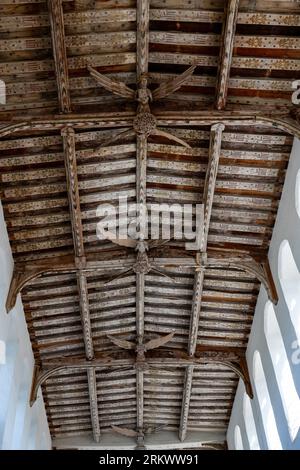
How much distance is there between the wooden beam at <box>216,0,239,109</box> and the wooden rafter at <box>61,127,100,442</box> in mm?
3102

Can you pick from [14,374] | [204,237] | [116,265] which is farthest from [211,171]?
[14,374]

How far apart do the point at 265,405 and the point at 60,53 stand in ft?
34.7

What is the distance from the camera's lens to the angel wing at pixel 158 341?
690 inches

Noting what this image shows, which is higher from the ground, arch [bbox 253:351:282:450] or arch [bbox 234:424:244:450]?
arch [bbox 234:424:244:450]

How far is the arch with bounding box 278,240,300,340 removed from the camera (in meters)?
13.2

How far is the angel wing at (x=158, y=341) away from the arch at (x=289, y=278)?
4.78 metres

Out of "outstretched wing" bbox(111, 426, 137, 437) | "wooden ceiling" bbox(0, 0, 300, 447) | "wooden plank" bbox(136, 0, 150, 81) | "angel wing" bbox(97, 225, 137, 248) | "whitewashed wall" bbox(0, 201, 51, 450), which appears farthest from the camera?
"outstretched wing" bbox(111, 426, 137, 437)

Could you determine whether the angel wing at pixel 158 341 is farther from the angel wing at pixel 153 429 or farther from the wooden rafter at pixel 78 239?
the angel wing at pixel 153 429

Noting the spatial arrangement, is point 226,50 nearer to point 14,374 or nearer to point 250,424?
point 14,374

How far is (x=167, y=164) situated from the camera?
45.2 feet

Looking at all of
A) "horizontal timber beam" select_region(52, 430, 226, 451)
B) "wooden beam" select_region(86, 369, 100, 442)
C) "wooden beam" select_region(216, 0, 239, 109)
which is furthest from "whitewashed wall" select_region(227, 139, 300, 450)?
"horizontal timber beam" select_region(52, 430, 226, 451)

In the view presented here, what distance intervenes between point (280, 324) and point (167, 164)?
4543 mm

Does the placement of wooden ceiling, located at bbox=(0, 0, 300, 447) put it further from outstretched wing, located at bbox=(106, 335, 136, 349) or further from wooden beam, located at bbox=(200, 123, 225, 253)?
outstretched wing, located at bbox=(106, 335, 136, 349)

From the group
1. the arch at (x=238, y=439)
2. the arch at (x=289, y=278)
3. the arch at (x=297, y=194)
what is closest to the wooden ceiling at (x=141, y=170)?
the arch at (x=289, y=278)
